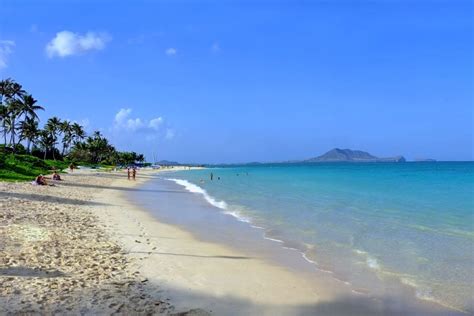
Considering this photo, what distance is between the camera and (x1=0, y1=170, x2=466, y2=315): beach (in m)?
7.06

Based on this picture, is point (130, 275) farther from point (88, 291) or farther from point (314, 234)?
point (314, 234)

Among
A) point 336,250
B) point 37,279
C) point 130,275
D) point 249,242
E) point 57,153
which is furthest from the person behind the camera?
point 57,153

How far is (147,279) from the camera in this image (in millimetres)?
8602

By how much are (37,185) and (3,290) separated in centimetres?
2450

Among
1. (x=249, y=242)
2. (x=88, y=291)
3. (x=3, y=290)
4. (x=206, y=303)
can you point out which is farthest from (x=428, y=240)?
(x=3, y=290)

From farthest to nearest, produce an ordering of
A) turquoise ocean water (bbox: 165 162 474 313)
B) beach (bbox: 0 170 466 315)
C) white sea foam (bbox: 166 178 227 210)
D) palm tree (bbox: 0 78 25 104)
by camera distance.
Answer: palm tree (bbox: 0 78 25 104), white sea foam (bbox: 166 178 227 210), turquoise ocean water (bbox: 165 162 474 313), beach (bbox: 0 170 466 315)

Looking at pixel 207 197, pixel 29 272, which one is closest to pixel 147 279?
pixel 29 272

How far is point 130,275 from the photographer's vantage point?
8773 millimetres

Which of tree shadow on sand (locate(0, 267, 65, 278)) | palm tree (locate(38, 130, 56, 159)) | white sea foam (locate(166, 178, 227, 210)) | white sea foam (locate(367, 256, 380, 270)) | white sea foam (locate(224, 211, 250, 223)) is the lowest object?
white sea foam (locate(367, 256, 380, 270))

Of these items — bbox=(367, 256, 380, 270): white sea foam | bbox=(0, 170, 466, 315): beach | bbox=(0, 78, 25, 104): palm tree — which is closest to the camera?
bbox=(0, 170, 466, 315): beach

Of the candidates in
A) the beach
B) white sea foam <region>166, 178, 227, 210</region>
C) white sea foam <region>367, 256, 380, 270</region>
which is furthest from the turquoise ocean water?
the beach

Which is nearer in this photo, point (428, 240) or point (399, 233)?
point (428, 240)

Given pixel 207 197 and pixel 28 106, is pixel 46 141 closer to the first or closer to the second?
pixel 28 106

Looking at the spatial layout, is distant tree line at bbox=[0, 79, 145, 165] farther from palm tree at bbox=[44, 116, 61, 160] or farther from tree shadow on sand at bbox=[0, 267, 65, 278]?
tree shadow on sand at bbox=[0, 267, 65, 278]
